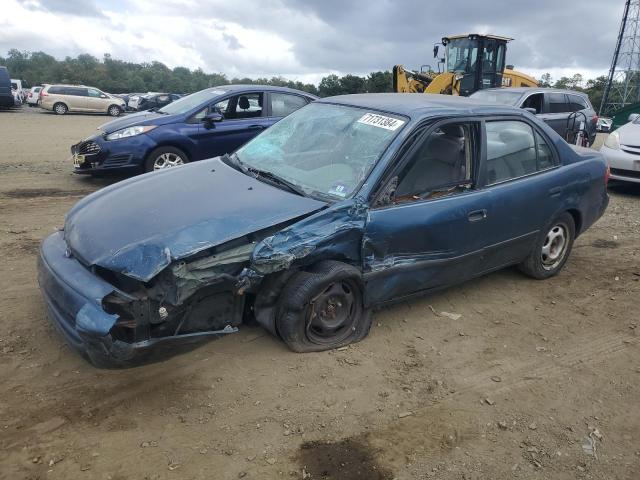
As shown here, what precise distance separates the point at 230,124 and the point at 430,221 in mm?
4899

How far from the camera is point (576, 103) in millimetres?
12039

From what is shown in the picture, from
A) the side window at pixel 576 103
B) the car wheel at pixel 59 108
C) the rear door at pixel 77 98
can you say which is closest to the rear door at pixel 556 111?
the side window at pixel 576 103

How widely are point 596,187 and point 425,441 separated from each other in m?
3.40

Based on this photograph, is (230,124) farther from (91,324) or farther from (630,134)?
(630,134)

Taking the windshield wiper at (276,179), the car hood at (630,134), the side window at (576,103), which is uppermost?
the side window at (576,103)

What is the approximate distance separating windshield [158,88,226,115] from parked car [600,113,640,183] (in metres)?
6.30

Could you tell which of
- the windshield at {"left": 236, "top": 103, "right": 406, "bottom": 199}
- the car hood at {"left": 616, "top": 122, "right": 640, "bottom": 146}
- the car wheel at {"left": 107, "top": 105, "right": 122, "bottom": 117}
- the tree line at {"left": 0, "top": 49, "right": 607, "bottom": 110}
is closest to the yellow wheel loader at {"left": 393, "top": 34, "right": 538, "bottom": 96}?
the car hood at {"left": 616, "top": 122, "right": 640, "bottom": 146}

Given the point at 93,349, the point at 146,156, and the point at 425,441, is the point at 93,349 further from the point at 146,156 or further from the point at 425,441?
the point at 146,156

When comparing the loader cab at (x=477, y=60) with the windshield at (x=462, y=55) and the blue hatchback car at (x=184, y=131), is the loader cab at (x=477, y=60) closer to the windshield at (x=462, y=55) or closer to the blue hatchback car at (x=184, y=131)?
the windshield at (x=462, y=55)

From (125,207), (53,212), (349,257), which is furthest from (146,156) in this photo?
(349,257)

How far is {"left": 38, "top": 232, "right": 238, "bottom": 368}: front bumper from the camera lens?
2.67m

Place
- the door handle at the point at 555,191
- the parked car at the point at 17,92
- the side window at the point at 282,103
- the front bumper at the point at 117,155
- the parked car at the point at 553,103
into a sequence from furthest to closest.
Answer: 1. the parked car at the point at 17,92
2. the parked car at the point at 553,103
3. the side window at the point at 282,103
4. the front bumper at the point at 117,155
5. the door handle at the point at 555,191

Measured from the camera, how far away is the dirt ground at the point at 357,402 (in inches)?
99.0

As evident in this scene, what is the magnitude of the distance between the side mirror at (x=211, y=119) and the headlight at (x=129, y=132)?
2.37ft
